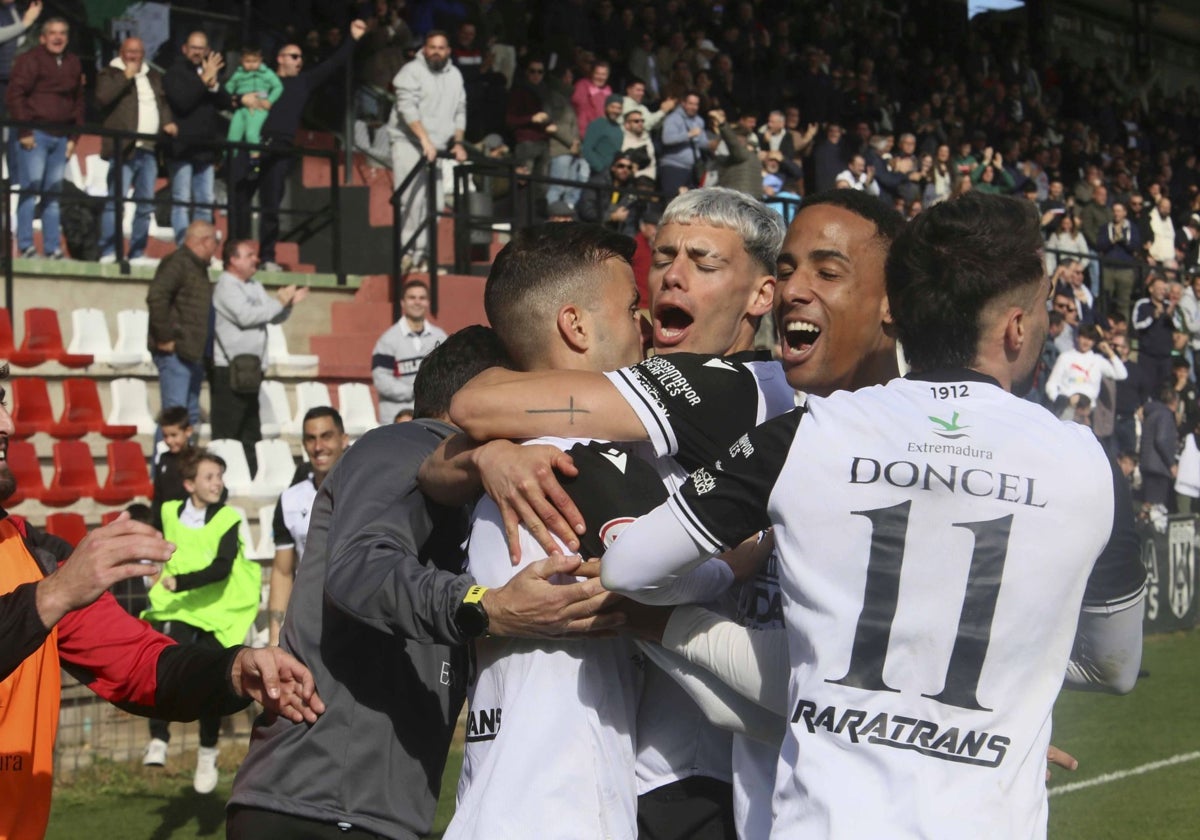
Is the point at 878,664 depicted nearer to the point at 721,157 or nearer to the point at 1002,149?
the point at 721,157

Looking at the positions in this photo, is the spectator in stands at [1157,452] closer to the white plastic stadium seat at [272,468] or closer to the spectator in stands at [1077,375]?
the spectator in stands at [1077,375]

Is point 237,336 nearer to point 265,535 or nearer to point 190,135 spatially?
point 265,535

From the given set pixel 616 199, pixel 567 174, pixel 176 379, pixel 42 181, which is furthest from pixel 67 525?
pixel 616 199

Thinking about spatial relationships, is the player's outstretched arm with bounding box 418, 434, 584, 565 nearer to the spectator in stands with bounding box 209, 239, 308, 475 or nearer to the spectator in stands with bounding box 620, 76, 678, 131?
the spectator in stands with bounding box 209, 239, 308, 475

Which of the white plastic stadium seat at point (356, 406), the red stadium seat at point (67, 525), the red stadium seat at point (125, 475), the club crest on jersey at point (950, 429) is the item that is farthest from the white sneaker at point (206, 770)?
the club crest on jersey at point (950, 429)

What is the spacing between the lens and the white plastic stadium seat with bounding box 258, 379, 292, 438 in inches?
482

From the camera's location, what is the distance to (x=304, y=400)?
41.0 ft

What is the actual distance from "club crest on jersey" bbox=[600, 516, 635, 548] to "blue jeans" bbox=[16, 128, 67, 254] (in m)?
10.6

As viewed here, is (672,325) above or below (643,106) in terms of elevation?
below

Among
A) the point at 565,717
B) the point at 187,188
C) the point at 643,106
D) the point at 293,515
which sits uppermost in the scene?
the point at 643,106

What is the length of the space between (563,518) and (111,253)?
435 inches

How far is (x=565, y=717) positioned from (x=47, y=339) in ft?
32.5

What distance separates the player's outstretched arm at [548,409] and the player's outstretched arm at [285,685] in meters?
0.72

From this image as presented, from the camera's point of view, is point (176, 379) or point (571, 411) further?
point (176, 379)
